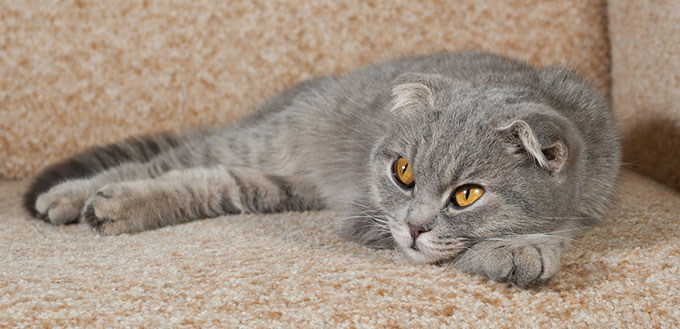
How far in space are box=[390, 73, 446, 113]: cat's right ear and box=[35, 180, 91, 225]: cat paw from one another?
104 cm

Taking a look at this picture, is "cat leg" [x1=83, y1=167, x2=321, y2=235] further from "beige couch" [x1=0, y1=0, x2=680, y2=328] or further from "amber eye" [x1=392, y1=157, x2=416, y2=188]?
"amber eye" [x1=392, y1=157, x2=416, y2=188]

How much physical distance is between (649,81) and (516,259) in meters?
1.31

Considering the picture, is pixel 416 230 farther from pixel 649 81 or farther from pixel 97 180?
pixel 649 81

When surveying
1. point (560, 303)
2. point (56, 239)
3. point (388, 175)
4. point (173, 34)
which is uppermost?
point (173, 34)

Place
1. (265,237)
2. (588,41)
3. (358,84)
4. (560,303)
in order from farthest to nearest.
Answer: (588,41), (358,84), (265,237), (560,303)

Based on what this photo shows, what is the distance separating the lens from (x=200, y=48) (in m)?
2.63

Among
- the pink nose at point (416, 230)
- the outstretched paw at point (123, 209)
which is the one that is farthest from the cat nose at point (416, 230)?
the outstretched paw at point (123, 209)

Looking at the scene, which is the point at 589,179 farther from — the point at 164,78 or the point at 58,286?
the point at 164,78

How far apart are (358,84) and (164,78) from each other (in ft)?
3.06

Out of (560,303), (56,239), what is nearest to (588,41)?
(560,303)

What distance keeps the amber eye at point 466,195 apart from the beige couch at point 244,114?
160 millimetres

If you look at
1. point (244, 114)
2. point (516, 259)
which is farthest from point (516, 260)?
point (244, 114)

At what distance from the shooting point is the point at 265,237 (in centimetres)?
172

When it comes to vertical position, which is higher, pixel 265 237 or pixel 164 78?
pixel 164 78
